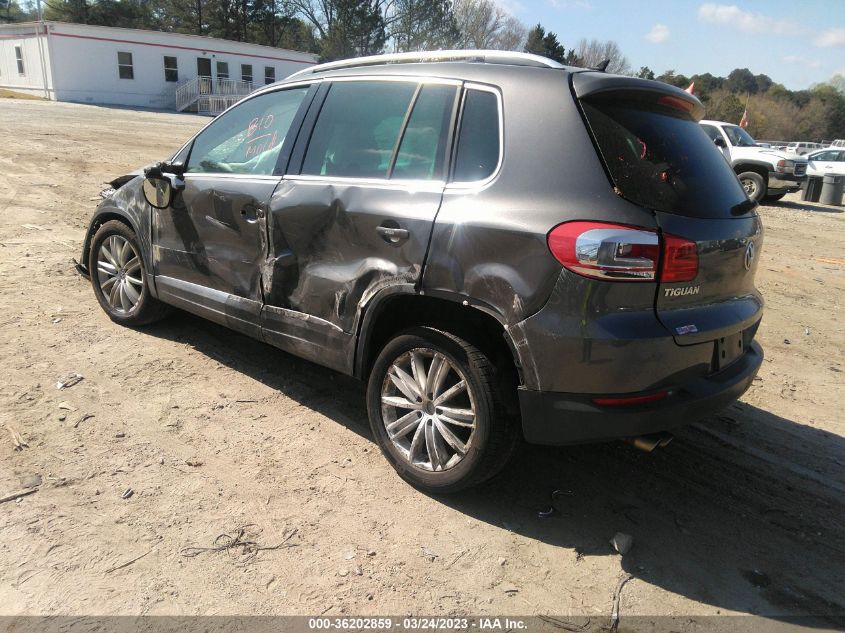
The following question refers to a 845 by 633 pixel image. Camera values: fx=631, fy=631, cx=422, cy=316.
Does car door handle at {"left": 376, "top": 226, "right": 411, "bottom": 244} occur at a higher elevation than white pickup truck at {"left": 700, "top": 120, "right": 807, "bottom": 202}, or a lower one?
higher

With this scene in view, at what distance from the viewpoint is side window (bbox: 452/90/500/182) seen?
9.46 ft

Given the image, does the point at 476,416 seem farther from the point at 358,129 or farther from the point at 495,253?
the point at 358,129

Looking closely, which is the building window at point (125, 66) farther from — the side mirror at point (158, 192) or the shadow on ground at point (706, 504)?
the shadow on ground at point (706, 504)

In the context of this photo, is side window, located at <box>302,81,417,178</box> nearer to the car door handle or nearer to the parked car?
the car door handle

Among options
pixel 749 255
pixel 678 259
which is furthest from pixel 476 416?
pixel 749 255

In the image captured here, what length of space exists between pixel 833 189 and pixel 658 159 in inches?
769

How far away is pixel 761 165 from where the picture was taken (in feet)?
55.3

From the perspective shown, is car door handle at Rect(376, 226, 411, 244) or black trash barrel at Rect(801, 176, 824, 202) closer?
car door handle at Rect(376, 226, 411, 244)

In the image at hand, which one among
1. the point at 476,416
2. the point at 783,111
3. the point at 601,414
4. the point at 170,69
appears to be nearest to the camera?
the point at 601,414

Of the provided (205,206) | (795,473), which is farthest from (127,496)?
(795,473)

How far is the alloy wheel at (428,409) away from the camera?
298cm

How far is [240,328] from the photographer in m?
4.00

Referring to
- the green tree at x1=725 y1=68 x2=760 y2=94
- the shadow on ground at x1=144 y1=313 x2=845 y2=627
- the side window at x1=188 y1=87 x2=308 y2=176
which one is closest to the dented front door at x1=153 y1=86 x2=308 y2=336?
the side window at x1=188 y1=87 x2=308 y2=176

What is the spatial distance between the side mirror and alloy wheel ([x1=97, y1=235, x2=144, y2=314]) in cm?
47
